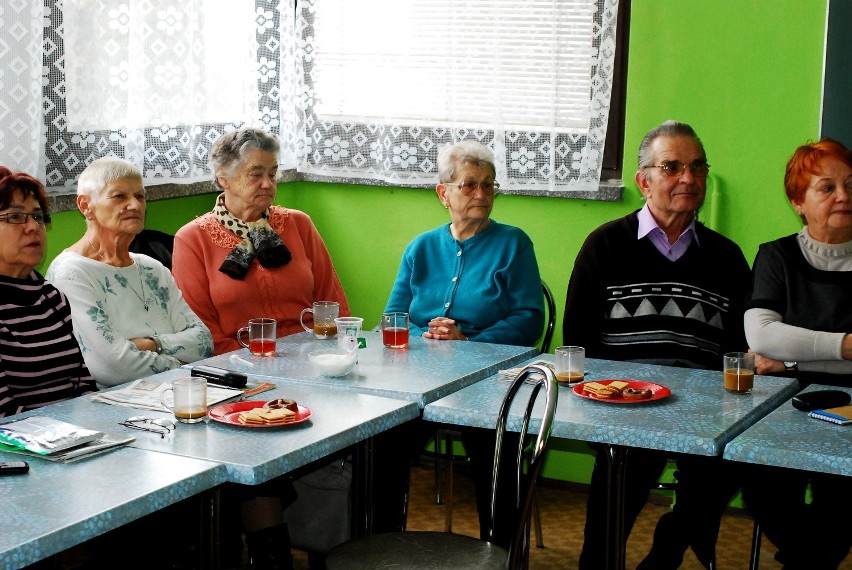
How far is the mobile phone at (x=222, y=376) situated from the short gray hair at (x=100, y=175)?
0.76m

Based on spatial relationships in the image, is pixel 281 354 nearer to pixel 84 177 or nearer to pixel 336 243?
pixel 84 177

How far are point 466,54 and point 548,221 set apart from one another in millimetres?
691

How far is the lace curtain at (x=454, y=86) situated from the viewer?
4.02 m

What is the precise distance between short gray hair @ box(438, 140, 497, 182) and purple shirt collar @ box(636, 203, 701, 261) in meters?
0.54

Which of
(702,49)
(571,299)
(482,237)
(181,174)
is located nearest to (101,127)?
(181,174)

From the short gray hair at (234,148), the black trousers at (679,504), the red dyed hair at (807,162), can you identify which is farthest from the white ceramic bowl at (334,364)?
the red dyed hair at (807,162)

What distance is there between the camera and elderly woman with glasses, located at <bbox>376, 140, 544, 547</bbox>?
11.4 feet

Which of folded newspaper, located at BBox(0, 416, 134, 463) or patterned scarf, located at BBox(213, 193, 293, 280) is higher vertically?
patterned scarf, located at BBox(213, 193, 293, 280)

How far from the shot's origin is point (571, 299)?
10.8 feet

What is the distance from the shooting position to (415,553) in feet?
7.43

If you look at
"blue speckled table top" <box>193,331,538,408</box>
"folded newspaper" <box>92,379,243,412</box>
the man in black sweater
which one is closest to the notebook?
the man in black sweater

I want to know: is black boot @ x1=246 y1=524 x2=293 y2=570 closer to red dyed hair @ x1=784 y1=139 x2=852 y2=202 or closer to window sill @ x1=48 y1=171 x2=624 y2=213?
window sill @ x1=48 y1=171 x2=624 y2=213

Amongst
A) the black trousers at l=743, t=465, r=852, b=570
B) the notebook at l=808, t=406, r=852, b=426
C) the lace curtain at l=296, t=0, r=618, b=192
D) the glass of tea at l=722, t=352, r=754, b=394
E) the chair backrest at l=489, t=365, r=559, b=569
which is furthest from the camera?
the lace curtain at l=296, t=0, r=618, b=192

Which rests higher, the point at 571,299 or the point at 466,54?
the point at 466,54
